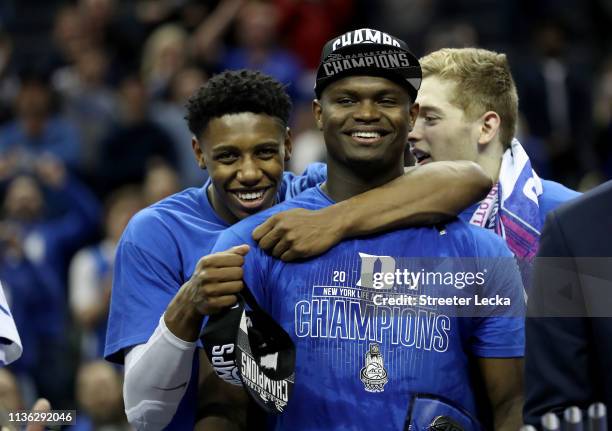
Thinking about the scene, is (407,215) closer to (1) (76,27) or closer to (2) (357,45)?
(2) (357,45)

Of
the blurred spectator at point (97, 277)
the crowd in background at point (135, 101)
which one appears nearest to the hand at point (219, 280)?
the crowd in background at point (135, 101)

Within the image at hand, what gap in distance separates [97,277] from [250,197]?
4446mm

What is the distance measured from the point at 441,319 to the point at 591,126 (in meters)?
6.72

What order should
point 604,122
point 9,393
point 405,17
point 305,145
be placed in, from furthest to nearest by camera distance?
point 405,17 < point 604,122 < point 305,145 < point 9,393

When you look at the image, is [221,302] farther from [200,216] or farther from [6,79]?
[6,79]

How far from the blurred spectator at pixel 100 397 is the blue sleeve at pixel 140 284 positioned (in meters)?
2.49

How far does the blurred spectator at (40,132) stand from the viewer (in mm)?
9234

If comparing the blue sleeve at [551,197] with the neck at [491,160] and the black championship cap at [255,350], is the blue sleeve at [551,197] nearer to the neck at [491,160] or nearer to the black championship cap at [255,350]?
the neck at [491,160]

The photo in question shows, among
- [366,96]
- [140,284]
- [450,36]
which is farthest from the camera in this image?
[450,36]

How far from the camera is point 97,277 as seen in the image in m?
8.22

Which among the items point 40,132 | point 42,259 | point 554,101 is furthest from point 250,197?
point 554,101

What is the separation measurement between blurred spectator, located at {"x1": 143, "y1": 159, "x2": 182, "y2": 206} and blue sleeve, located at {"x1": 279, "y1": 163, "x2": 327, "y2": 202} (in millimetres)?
4105

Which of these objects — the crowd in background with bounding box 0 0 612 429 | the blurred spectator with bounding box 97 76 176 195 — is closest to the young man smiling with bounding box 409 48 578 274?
the crowd in background with bounding box 0 0 612 429

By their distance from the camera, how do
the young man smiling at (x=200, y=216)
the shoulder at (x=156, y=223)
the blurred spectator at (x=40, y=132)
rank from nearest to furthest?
the young man smiling at (x=200, y=216) < the shoulder at (x=156, y=223) < the blurred spectator at (x=40, y=132)
